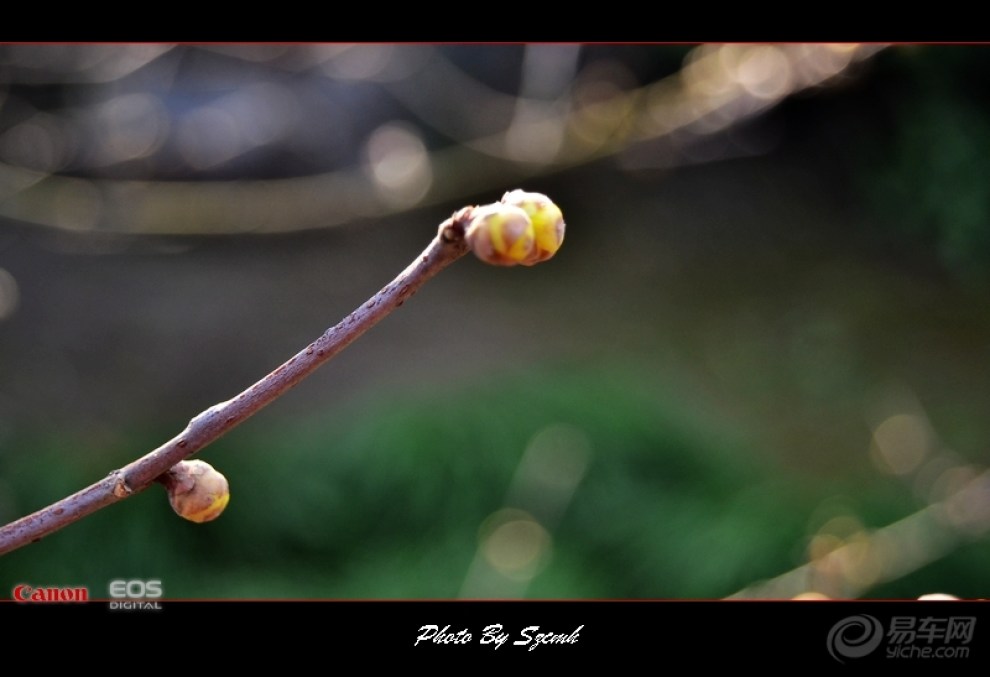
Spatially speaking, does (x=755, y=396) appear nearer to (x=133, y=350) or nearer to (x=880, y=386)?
(x=880, y=386)

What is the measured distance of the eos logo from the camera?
81cm

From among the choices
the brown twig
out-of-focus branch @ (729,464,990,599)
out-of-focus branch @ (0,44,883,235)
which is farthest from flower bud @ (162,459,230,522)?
out-of-focus branch @ (0,44,883,235)

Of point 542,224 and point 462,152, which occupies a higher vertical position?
point 462,152

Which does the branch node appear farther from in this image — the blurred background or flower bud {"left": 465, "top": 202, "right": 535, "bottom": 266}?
the blurred background

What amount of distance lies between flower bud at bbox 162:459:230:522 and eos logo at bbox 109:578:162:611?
A: 391 millimetres

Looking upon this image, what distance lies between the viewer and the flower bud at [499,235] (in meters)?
0.35

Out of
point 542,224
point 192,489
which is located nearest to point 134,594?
point 192,489

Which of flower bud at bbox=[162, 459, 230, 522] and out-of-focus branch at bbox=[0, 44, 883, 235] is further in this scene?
out-of-focus branch at bbox=[0, 44, 883, 235]

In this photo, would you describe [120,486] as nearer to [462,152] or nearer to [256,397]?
[256,397]

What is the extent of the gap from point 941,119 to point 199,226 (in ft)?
3.77

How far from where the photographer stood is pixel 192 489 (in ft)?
1.53

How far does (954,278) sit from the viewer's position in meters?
1.57

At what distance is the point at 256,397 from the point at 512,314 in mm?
1382

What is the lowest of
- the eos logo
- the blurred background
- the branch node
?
the branch node
